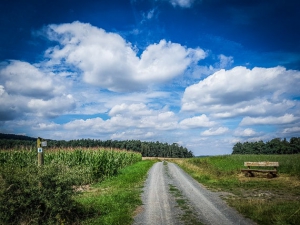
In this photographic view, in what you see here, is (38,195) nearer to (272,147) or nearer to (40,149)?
(40,149)

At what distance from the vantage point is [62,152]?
902 inches

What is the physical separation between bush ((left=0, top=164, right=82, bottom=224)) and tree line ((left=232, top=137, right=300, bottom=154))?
355 ft

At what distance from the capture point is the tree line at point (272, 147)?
9839 cm

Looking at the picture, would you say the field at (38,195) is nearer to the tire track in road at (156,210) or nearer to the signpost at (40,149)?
the signpost at (40,149)

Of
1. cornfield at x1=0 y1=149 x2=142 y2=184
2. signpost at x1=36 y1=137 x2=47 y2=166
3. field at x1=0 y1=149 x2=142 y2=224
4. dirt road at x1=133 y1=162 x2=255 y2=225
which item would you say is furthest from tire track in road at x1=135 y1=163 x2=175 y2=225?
cornfield at x1=0 y1=149 x2=142 y2=184

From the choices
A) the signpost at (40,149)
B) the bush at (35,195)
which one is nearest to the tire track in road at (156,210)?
the bush at (35,195)

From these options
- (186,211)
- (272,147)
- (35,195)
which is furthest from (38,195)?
(272,147)

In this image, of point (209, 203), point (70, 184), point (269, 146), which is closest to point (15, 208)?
point (70, 184)

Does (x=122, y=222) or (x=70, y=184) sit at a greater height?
(x=70, y=184)

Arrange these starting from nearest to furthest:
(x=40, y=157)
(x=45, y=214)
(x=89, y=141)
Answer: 1. (x=45, y=214)
2. (x=40, y=157)
3. (x=89, y=141)

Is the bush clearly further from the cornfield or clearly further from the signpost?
the cornfield

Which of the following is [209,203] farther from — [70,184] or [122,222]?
[70,184]

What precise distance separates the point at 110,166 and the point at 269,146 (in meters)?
111

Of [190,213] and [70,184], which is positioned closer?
[70,184]
